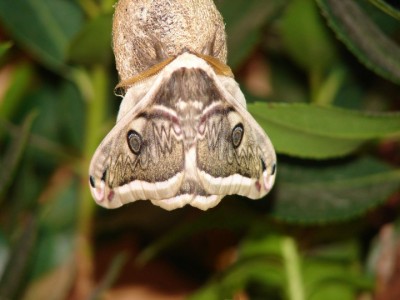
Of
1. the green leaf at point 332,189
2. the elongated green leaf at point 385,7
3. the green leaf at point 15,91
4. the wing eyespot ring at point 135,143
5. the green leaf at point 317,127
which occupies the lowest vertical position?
the green leaf at point 332,189

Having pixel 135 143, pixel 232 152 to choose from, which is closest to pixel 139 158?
pixel 135 143

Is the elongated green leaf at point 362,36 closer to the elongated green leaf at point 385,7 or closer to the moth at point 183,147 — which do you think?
the elongated green leaf at point 385,7

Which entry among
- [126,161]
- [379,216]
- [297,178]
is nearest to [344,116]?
[297,178]

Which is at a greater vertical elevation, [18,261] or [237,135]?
[237,135]

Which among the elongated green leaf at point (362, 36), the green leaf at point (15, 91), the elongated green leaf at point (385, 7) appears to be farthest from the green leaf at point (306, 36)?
the green leaf at point (15, 91)

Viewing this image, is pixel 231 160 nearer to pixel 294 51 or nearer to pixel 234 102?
pixel 234 102

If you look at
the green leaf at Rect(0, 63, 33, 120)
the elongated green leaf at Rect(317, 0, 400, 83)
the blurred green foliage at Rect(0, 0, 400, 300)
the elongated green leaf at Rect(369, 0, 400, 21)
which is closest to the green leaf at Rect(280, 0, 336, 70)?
the blurred green foliage at Rect(0, 0, 400, 300)

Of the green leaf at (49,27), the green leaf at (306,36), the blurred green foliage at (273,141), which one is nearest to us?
the blurred green foliage at (273,141)

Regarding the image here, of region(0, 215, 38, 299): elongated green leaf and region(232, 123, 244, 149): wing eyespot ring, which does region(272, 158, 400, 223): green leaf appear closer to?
region(232, 123, 244, 149): wing eyespot ring

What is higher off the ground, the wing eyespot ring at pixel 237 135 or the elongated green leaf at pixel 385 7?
the elongated green leaf at pixel 385 7

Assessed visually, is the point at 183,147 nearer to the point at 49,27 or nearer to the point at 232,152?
the point at 232,152
